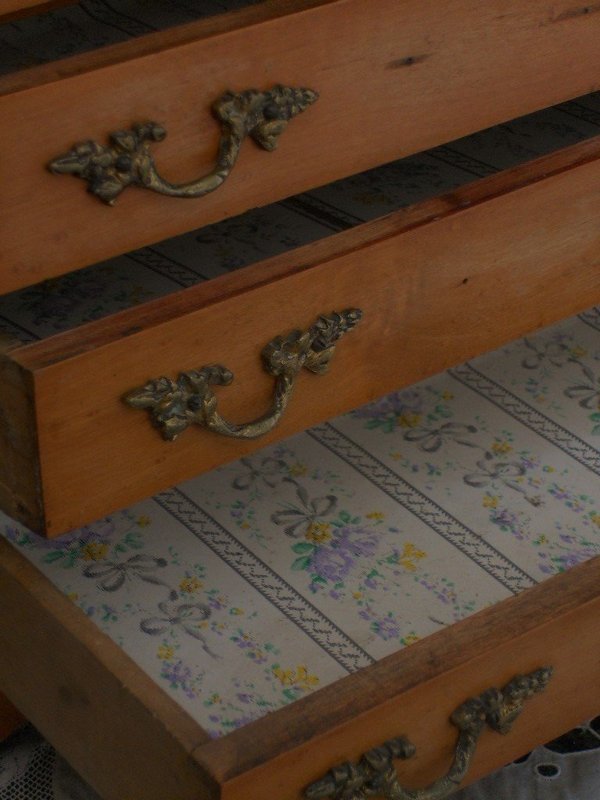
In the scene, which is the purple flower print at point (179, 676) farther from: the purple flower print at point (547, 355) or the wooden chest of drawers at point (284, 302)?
the purple flower print at point (547, 355)

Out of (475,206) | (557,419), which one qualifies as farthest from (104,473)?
(557,419)

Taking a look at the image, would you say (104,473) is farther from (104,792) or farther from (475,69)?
(475,69)

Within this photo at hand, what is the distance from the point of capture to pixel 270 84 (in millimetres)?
887

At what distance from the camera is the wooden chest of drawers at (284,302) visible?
2.72 feet

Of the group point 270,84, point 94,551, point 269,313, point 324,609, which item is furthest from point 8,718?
point 270,84

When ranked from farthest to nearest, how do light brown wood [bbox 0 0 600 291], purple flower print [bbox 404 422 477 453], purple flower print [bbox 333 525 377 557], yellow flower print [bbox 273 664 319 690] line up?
purple flower print [bbox 404 422 477 453] < purple flower print [bbox 333 525 377 557] < yellow flower print [bbox 273 664 319 690] < light brown wood [bbox 0 0 600 291]

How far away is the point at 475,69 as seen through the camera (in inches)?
39.1

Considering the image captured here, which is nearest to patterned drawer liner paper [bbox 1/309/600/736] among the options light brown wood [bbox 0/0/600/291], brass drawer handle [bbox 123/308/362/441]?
brass drawer handle [bbox 123/308/362/441]

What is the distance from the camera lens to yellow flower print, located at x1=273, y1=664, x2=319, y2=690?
2.99 feet

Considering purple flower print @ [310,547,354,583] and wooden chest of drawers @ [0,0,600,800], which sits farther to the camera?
purple flower print @ [310,547,354,583]

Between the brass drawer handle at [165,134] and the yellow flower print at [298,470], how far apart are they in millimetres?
274

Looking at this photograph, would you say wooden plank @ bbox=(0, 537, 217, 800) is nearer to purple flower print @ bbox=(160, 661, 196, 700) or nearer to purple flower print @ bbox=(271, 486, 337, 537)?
purple flower print @ bbox=(160, 661, 196, 700)

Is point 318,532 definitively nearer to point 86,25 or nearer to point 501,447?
point 501,447

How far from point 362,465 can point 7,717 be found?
322 mm
